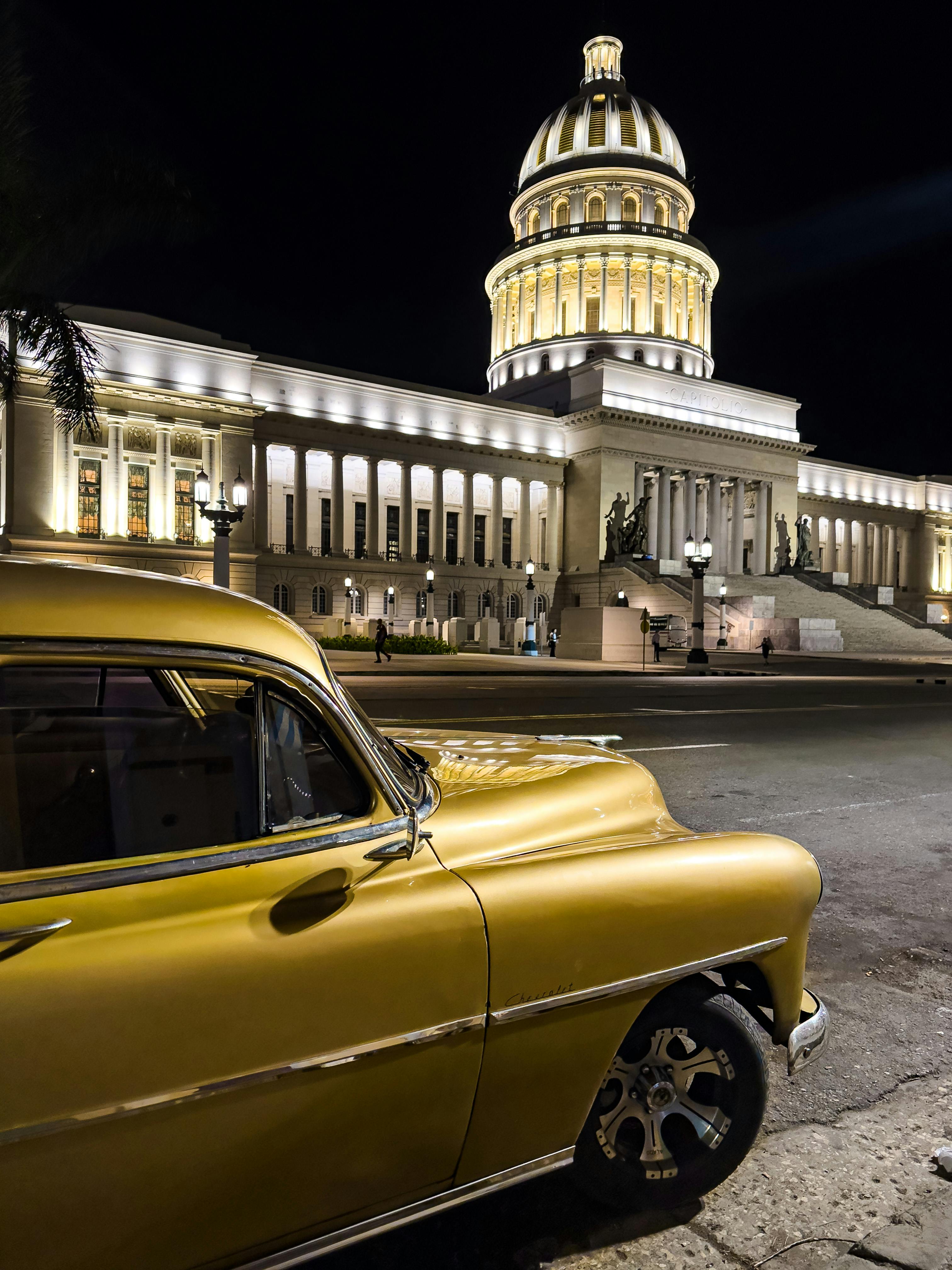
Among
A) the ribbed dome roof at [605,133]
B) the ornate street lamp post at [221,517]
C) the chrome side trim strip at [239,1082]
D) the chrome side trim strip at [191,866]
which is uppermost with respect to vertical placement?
the ribbed dome roof at [605,133]

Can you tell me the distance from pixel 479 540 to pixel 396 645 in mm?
27417

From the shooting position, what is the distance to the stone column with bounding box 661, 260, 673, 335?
75.3 metres

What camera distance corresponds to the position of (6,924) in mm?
1524

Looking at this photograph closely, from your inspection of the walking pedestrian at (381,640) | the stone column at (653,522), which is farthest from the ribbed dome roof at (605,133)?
the walking pedestrian at (381,640)

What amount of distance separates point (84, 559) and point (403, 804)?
2005 inches

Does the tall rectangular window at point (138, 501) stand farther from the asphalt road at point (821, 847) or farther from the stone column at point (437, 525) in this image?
the asphalt road at point (821, 847)

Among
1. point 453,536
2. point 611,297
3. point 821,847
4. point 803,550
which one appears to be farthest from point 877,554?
point 821,847

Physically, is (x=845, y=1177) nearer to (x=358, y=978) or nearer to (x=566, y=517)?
(x=358, y=978)

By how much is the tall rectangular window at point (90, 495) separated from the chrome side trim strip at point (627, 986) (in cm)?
5044

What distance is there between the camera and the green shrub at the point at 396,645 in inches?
1531

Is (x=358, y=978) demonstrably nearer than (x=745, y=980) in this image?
Yes

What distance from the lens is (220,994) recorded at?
167cm

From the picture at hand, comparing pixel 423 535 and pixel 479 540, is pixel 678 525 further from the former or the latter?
pixel 423 535

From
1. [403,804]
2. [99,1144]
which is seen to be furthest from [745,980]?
[99,1144]
